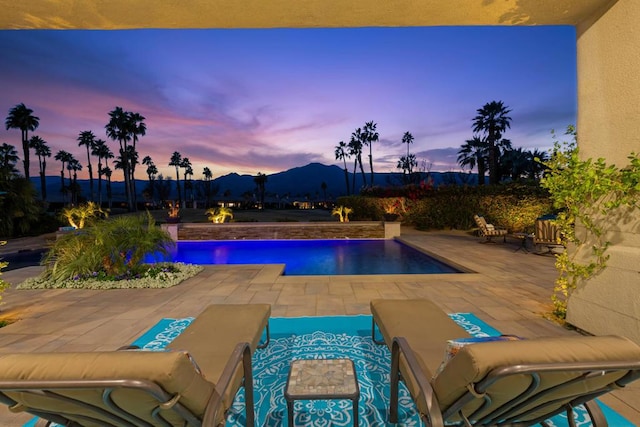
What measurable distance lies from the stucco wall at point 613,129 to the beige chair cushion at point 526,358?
2.58 metres

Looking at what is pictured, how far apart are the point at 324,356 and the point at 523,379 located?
6.70 feet

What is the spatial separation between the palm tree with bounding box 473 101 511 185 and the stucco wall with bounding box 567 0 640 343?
31454 mm

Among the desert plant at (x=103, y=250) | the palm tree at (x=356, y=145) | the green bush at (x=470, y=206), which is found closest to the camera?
the desert plant at (x=103, y=250)

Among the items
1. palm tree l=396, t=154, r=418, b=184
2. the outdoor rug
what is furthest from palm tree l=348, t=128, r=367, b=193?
the outdoor rug

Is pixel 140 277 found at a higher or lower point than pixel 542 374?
lower

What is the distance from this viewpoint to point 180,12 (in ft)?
11.6

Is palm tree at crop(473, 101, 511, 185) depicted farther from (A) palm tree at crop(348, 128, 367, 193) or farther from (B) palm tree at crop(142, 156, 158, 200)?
(B) palm tree at crop(142, 156, 158, 200)

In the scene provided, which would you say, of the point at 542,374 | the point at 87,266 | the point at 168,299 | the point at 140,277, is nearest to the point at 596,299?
the point at 542,374

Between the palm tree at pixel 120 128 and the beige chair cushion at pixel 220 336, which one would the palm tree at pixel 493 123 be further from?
the palm tree at pixel 120 128

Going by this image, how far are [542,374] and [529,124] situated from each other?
3795 cm

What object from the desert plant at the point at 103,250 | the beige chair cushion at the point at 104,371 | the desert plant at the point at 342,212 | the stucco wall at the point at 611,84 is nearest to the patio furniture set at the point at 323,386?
the beige chair cushion at the point at 104,371

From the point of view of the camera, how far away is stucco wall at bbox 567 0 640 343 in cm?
311

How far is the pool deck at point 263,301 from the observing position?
347 cm

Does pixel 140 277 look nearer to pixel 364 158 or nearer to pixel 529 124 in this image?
pixel 529 124
